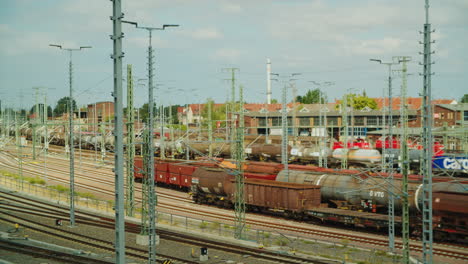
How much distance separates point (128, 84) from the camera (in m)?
40.7

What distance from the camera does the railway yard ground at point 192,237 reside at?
28.0 metres

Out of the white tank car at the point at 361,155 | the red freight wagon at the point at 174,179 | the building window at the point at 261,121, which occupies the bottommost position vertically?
the red freight wagon at the point at 174,179

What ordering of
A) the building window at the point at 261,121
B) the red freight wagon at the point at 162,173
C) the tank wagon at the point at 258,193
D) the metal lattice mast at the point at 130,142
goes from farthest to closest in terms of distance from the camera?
the building window at the point at 261,121, the red freight wagon at the point at 162,173, the metal lattice mast at the point at 130,142, the tank wagon at the point at 258,193

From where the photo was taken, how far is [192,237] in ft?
111

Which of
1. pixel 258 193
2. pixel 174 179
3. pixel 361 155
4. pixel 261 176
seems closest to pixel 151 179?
pixel 258 193

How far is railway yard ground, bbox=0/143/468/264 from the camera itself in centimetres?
2803

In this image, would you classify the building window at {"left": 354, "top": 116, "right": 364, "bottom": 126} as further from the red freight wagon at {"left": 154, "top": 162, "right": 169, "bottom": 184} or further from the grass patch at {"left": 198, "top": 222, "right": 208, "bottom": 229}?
the grass patch at {"left": 198, "top": 222, "right": 208, "bottom": 229}

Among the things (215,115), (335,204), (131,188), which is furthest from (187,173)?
(215,115)

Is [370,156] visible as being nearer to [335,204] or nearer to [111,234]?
[335,204]

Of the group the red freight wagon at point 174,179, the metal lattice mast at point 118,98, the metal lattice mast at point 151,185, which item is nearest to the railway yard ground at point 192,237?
the red freight wagon at point 174,179

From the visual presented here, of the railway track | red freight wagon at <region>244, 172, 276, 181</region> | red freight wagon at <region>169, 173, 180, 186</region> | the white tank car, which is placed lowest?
the railway track

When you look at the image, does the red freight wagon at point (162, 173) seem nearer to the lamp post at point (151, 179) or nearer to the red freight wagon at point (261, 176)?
the red freight wagon at point (261, 176)

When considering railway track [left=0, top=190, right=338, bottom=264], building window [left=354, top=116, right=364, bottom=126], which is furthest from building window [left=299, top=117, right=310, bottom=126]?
railway track [left=0, top=190, right=338, bottom=264]

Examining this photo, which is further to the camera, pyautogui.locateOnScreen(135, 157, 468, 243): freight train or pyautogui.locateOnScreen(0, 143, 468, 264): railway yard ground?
pyautogui.locateOnScreen(135, 157, 468, 243): freight train
